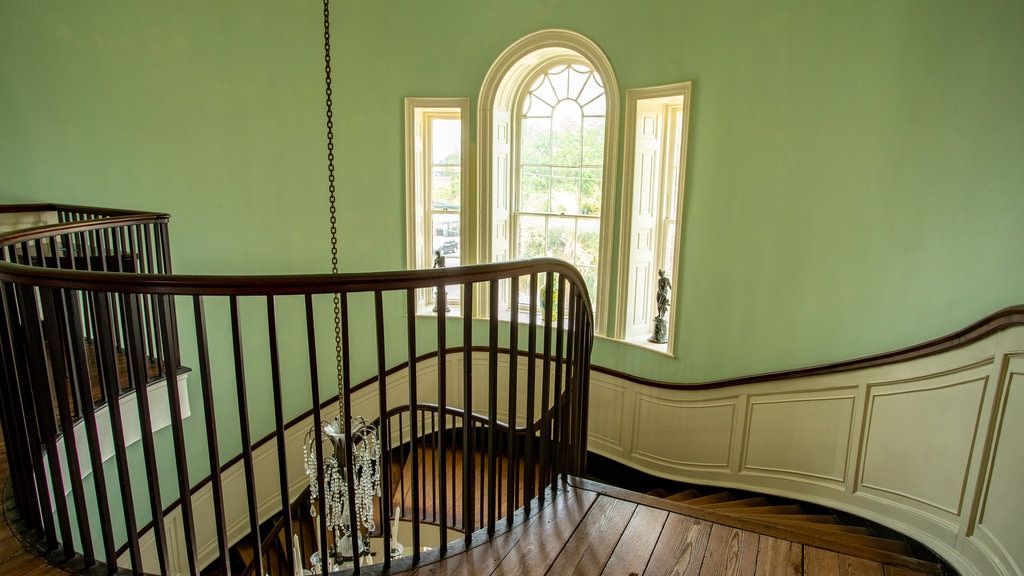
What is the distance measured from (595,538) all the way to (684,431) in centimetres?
249

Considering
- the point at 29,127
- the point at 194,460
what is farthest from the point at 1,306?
the point at 29,127

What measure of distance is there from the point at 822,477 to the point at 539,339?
2.37 m

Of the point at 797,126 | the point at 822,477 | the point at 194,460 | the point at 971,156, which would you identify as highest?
the point at 797,126

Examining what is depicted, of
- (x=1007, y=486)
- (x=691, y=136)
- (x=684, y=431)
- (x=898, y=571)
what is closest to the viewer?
(x=898, y=571)

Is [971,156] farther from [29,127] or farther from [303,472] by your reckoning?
[29,127]

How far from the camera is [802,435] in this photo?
350cm

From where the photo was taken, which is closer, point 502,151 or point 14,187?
point 14,187

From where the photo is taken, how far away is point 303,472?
5.44m

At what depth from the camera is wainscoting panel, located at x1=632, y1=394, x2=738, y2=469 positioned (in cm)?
399

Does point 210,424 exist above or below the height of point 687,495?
above

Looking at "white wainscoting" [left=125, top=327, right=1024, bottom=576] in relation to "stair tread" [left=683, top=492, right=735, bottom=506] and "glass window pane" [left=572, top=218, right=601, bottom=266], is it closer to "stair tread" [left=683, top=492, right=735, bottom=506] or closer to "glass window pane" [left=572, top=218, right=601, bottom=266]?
"stair tread" [left=683, top=492, right=735, bottom=506]

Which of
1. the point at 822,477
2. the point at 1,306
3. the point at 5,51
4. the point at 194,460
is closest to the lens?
the point at 1,306

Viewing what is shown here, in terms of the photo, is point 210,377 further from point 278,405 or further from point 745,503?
point 745,503

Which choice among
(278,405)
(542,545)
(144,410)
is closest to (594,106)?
(542,545)
